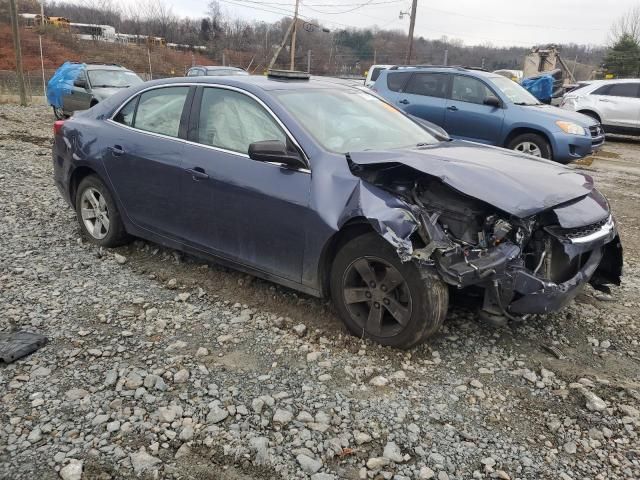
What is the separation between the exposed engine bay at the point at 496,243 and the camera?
3.04 meters

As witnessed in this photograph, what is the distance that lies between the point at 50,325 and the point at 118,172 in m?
1.51

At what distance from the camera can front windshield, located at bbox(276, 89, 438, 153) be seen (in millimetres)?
3732

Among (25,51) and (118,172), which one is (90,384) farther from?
(25,51)

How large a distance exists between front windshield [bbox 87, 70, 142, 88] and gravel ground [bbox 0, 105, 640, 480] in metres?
10.8

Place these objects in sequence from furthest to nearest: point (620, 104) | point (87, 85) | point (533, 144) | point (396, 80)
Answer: point (620, 104) → point (87, 85) → point (396, 80) → point (533, 144)

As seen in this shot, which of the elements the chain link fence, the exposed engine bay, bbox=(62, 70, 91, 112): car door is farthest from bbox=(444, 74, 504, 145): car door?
the chain link fence

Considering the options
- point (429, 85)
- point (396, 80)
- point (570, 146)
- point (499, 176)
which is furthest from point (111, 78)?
point (499, 176)

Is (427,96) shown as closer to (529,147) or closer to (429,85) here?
(429,85)

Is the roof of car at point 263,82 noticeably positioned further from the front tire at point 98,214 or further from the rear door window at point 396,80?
the rear door window at point 396,80

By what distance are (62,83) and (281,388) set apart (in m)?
14.1

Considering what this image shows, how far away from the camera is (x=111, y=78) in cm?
1441

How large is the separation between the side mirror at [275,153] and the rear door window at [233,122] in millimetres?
163

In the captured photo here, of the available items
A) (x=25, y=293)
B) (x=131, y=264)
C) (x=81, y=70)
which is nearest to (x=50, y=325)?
(x=25, y=293)

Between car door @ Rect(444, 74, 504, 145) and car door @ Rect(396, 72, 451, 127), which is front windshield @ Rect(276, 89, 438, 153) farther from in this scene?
car door @ Rect(396, 72, 451, 127)
